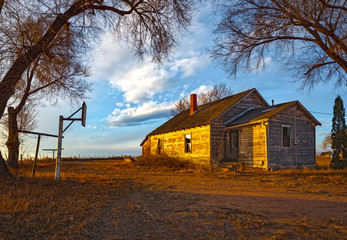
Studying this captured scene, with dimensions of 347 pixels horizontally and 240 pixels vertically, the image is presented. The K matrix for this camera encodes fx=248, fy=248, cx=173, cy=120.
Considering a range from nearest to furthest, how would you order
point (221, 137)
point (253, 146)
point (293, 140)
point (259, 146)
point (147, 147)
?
1. point (259, 146)
2. point (253, 146)
3. point (293, 140)
4. point (221, 137)
5. point (147, 147)

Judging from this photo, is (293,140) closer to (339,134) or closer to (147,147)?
(339,134)

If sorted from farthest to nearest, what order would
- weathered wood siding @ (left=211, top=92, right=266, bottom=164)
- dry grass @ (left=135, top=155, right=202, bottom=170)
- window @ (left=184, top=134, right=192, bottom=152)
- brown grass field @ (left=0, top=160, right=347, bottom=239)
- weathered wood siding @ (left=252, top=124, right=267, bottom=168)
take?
window @ (left=184, top=134, right=192, bottom=152), dry grass @ (left=135, top=155, right=202, bottom=170), weathered wood siding @ (left=211, top=92, right=266, bottom=164), weathered wood siding @ (left=252, top=124, right=267, bottom=168), brown grass field @ (left=0, top=160, right=347, bottom=239)

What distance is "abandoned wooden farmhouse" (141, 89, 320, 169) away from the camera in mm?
17047

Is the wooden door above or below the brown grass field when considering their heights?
above

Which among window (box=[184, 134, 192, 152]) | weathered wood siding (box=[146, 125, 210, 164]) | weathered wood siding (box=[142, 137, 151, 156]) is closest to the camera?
weathered wood siding (box=[146, 125, 210, 164])

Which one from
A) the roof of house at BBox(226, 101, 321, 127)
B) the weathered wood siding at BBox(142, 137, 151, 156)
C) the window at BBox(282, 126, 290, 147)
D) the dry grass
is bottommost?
the dry grass

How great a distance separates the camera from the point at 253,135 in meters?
17.7

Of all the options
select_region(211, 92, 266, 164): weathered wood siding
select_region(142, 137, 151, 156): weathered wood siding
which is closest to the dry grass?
select_region(211, 92, 266, 164): weathered wood siding

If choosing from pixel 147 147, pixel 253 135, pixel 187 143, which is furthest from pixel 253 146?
pixel 147 147

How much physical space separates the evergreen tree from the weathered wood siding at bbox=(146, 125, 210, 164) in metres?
10.4

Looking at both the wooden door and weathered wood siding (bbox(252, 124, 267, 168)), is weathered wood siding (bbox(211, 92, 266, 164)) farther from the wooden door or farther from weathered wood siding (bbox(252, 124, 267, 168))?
weathered wood siding (bbox(252, 124, 267, 168))

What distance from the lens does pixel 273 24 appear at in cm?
1205

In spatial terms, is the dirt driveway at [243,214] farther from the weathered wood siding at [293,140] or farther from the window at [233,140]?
the window at [233,140]

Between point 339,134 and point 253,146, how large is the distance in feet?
28.4
